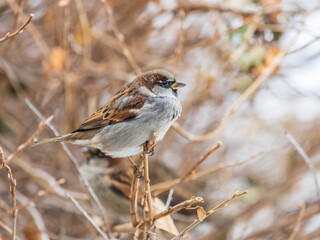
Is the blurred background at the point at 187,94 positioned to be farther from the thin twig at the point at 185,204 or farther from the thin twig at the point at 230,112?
the thin twig at the point at 185,204

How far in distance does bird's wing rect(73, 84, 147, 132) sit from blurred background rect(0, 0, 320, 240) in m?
0.99

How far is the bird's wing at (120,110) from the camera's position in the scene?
81.7 inches

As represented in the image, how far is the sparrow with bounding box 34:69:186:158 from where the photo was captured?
1.96 m

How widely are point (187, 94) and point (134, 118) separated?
178 centimetres

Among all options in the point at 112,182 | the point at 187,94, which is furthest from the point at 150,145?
the point at 187,94

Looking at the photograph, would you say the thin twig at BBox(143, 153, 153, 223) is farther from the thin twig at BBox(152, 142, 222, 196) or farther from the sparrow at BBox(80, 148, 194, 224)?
the sparrow at BBox(80, 148, 194, 224)

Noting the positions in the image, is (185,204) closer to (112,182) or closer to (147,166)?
(147,166)

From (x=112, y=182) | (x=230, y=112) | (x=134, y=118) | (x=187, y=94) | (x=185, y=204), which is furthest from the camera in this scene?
(x=187, y=94)

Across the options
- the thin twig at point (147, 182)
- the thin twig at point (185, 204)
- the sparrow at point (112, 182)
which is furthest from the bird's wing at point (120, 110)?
the sparrow at point (112, 182)

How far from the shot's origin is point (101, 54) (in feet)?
12.5

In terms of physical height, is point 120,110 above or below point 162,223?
above

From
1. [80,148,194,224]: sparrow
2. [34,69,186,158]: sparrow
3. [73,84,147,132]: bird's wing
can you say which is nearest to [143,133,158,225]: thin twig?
[34,69,186,158]: sparrow

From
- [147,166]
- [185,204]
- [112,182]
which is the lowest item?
[112,182]

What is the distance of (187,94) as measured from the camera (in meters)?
3.77
